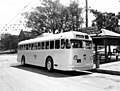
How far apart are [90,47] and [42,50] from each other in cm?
408

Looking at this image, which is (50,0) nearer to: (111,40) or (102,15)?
(102,15)

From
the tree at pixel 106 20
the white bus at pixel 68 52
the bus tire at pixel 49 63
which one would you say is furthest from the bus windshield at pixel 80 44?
the tree at pixel 106 20

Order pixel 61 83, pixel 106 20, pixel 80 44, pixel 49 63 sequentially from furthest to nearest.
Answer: pixel 106 20 < pixel 49 63 < pixel 80 44 < pixel 61 83

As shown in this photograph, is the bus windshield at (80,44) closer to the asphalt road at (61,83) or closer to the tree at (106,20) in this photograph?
the asphalt road at (61,83)

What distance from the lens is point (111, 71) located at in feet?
39.3

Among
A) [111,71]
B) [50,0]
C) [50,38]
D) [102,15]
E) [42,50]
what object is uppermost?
[50,0]

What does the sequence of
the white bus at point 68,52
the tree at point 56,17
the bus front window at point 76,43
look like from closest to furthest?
1. the white bus at point 68,52
2. the bus front window at point 76,43
3. the tree at point 56,17

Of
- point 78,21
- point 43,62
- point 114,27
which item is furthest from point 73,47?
point 78,21

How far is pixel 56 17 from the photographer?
46.3m

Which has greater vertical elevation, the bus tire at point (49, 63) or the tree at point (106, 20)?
the tree at point (106, 20)

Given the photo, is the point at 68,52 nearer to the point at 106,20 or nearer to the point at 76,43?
the point at 76,43

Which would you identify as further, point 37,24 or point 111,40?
point 37,24

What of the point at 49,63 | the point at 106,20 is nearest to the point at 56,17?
the point at 106,20

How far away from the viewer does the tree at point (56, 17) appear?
46.4 meters
